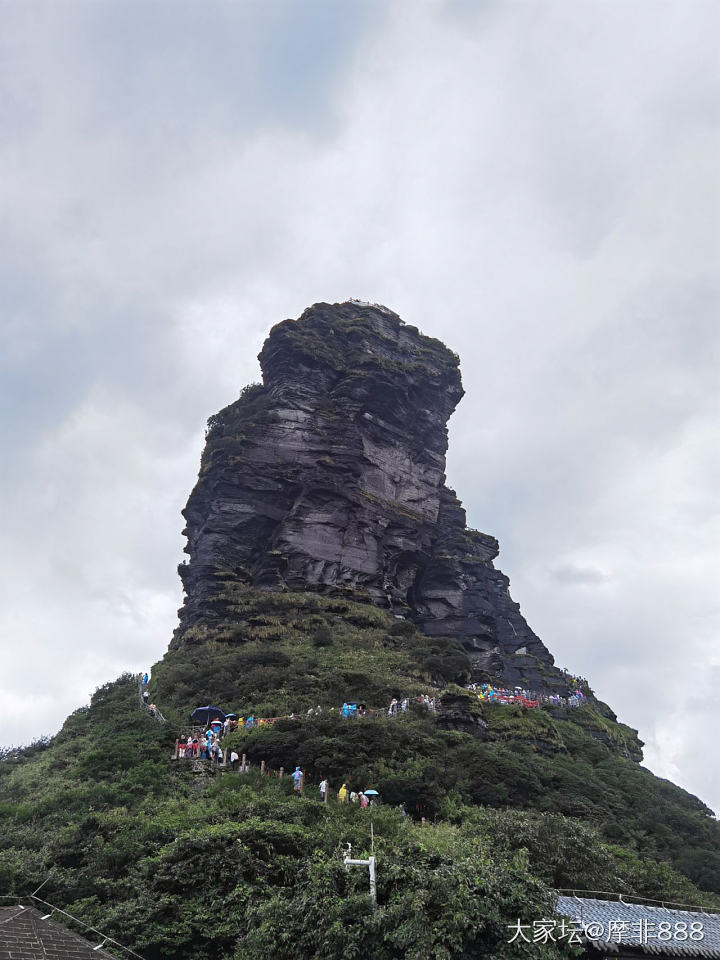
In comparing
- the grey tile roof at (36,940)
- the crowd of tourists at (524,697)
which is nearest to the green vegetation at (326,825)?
the grey tile roof at (36,940)

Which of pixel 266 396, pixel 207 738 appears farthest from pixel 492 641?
pixel 207 738

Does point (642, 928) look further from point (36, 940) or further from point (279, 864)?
point (36, 940)

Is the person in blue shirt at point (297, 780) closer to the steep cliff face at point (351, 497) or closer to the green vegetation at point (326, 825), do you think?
the green vegetation at point (326, 825)

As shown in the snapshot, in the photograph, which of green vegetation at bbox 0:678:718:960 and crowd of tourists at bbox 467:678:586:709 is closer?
green vegetation at bbox 0:678:718:960

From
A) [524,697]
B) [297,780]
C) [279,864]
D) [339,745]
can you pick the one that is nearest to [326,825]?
[279,864]

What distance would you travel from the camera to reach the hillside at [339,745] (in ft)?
42.7

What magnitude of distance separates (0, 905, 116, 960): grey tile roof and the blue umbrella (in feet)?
61.5

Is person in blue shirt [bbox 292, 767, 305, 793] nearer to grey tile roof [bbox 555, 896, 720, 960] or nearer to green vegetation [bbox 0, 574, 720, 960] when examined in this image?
green vegetation [bbox 0, 574, 720, 960]

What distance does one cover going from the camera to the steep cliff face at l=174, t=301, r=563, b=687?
2138 inches

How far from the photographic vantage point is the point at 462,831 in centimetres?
1780

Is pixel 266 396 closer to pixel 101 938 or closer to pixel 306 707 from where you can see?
pixel 306 707

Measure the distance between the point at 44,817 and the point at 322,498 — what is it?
127 ft

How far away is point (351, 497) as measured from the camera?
57.5 m

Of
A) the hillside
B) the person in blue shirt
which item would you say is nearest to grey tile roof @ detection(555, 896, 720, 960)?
the hillside
